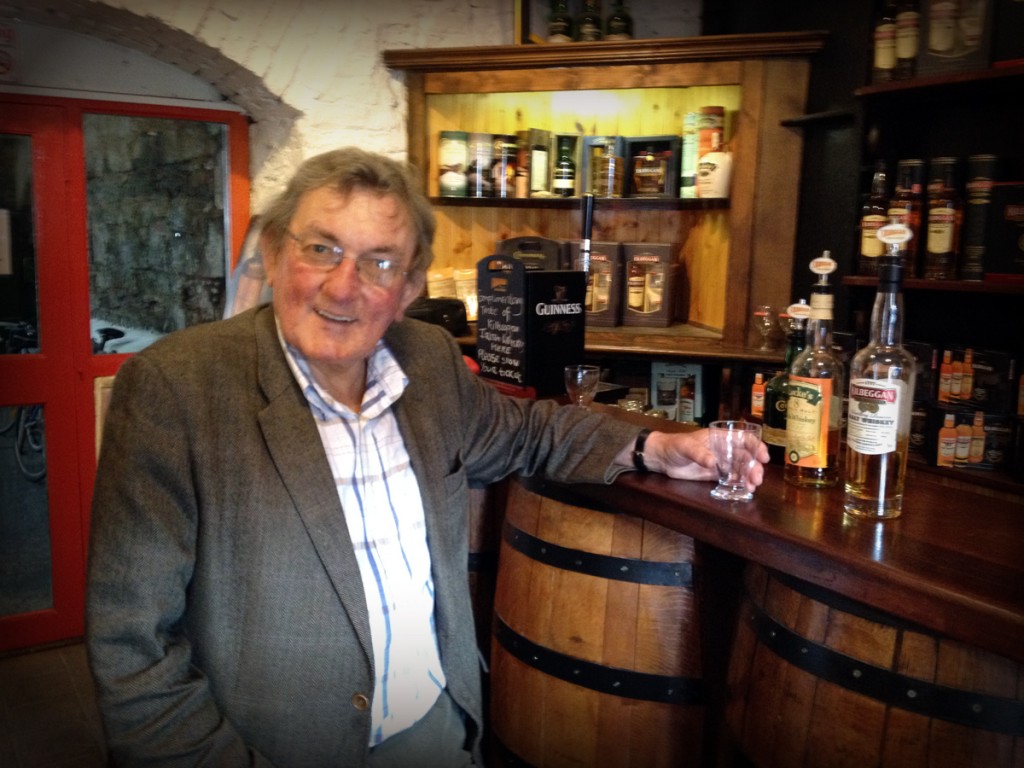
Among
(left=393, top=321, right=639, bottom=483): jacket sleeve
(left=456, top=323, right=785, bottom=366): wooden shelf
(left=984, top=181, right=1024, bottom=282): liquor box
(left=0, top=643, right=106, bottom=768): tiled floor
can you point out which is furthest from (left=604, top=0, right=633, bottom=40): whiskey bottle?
(left=0, top=643, right=106, bottom=768): tiled floor

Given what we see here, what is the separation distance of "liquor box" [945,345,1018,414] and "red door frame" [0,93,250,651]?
293 centimetres

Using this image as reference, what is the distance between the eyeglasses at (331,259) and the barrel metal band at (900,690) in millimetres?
865

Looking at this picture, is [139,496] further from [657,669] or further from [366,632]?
[657,669]

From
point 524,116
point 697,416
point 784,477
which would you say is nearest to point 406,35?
point 524,116

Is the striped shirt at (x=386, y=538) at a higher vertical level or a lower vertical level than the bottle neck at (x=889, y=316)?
lower

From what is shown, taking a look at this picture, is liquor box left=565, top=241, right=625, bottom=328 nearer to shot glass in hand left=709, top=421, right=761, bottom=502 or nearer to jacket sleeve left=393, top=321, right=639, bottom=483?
jacket sleeve left=393, top=321, right=639, bottom=483

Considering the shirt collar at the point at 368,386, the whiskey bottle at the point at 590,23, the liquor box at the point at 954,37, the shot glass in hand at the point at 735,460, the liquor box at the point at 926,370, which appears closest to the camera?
the shirt collar at the point at 368,386

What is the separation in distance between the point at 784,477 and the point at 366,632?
0.85m

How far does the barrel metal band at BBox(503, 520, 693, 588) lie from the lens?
65.1 inches

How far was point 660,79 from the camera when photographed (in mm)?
3342

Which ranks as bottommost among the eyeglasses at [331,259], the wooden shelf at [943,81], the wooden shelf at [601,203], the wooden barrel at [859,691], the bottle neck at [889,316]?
the wooden barrel at [859,691]

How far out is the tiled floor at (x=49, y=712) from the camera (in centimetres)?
280

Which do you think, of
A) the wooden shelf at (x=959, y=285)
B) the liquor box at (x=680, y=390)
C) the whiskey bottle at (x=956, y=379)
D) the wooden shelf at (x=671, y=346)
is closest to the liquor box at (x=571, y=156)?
the wooden shelf at (x=671, y=346)

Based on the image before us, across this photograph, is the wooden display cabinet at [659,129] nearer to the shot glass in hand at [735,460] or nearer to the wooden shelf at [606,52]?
the wooden shelf at [606,52]
